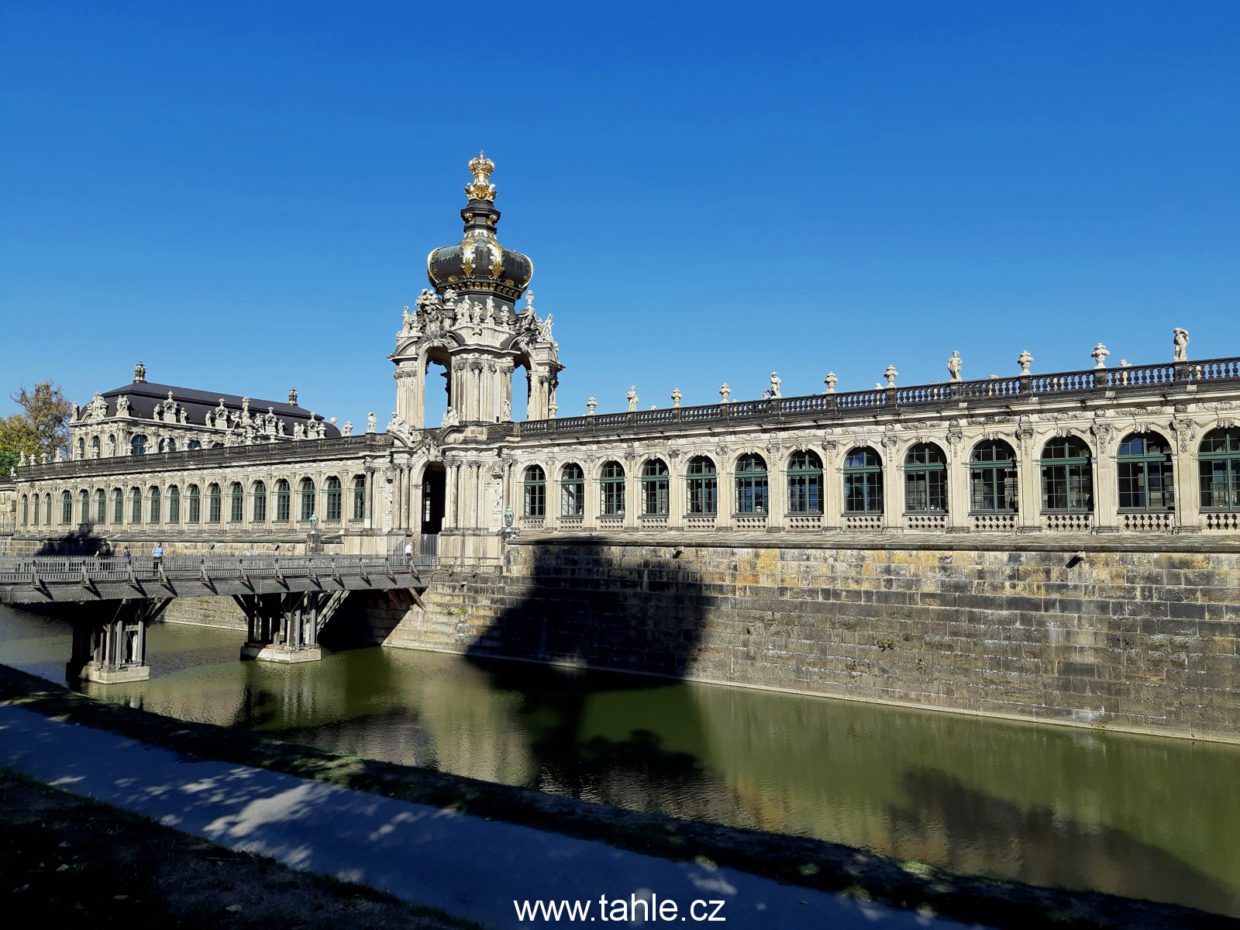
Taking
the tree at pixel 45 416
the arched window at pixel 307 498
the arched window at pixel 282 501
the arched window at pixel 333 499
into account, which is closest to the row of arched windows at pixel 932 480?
the arched window at pixel 333 499

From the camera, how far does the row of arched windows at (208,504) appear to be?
48.2 meters

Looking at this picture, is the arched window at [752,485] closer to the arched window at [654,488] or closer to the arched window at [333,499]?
the arched window at [654,488]

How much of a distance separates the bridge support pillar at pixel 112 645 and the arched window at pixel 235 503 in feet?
79.0

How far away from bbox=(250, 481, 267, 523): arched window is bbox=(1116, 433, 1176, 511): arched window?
43222 mm

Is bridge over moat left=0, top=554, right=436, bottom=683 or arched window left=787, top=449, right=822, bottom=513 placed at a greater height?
arched window left=787, top=449, right=822, bottom=513

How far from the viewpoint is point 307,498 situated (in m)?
49.4

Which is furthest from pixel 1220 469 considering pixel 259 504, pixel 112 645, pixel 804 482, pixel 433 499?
pixel 259 504

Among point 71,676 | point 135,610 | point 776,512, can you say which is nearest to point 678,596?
point 776,512

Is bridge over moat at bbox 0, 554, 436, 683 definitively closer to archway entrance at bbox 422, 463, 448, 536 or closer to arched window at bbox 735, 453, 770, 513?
archway entrance at bbox 422, 463, 448, 536

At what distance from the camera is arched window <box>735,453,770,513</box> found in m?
33.7

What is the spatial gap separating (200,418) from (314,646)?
49048 millimetres

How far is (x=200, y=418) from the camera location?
251ft

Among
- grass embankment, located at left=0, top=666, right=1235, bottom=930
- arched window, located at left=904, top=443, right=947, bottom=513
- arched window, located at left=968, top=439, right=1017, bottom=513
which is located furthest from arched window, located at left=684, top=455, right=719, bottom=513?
grass embankment, located at left=0, top=666, right=1235, bottom=930

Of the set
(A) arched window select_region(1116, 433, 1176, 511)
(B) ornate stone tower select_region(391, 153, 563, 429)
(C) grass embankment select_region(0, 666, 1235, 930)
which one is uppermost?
(B) ornate stone tower select_region(391, 153, 563, 429)
